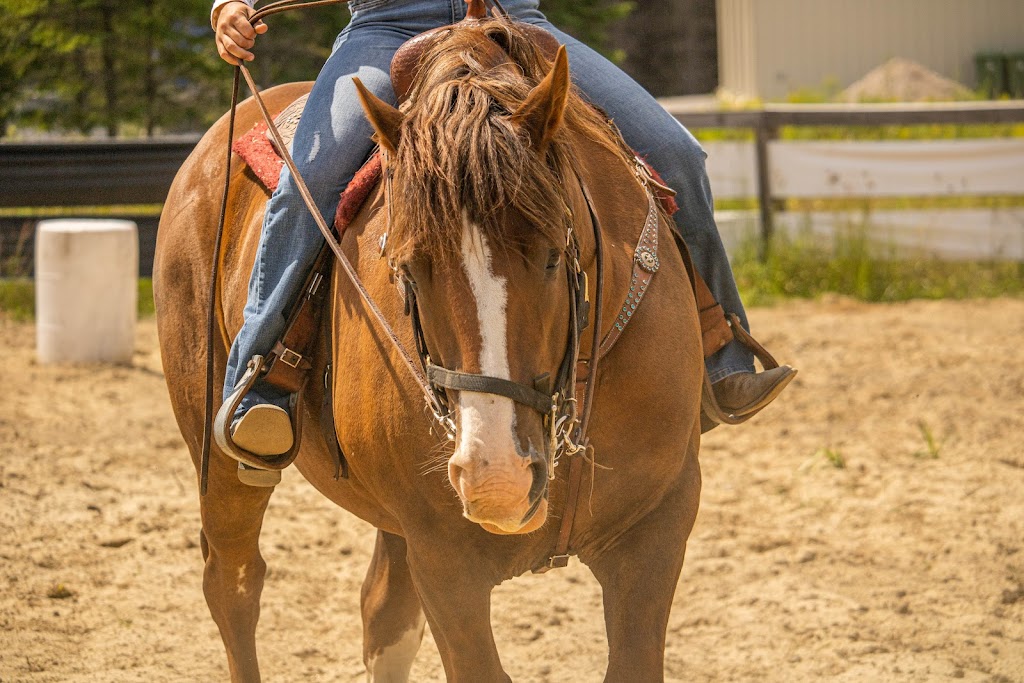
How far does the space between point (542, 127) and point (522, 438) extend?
0.61 meters

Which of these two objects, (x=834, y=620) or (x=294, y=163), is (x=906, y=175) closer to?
(x=834, y=620)

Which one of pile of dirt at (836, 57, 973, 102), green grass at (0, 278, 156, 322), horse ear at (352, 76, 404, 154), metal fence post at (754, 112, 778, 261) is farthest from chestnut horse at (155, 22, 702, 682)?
pile of dirt at (836, 57, 973, 102)

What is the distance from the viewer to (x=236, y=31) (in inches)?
122

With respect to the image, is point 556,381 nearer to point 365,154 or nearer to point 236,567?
point 365,154

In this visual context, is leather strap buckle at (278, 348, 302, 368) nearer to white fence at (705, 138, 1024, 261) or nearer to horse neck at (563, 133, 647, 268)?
horse neck at (563, 133, 647, 268)

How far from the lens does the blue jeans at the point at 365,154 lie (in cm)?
292

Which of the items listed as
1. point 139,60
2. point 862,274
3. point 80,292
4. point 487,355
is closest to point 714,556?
point 487,355

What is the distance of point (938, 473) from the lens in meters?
5.54

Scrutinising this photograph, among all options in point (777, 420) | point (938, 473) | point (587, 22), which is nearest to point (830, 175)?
point (587, 22)

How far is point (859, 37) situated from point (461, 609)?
17.6m

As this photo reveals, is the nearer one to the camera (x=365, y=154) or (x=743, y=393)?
(x=365, y=154)

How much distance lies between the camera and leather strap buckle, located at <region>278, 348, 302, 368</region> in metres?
2.97

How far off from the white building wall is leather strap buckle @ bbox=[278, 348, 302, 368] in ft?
54.3

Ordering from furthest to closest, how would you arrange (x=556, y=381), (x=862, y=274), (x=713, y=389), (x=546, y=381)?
(x=862, y=274), (x=713, y=389), (x=556, y=381), (x=546, y=381)
